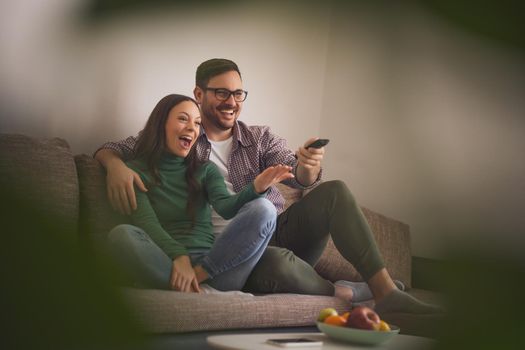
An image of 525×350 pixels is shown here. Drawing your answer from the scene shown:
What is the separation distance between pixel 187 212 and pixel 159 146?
0.12 meters

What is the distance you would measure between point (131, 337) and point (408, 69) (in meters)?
0.04

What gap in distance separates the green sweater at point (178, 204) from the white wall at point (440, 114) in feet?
3.82

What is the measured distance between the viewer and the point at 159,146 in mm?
1345

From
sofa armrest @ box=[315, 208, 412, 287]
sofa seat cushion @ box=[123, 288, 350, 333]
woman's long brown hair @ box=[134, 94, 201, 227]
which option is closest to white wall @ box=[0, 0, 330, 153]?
sofa seat cushion @ box=[123, 288, 350, 333]

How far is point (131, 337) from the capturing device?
0.07 meters

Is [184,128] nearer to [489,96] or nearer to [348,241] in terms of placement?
[348,241]

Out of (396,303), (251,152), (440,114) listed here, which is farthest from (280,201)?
(440,114)

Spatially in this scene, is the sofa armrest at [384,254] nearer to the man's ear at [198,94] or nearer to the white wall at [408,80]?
the man's ear at [198,94]

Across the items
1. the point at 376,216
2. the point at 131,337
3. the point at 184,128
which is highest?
the point at 131,337

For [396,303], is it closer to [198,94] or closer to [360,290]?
[360,290]

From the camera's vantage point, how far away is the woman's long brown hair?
131cm

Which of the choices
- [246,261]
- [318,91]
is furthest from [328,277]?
[318,91]

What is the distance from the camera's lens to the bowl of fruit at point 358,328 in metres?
0.89

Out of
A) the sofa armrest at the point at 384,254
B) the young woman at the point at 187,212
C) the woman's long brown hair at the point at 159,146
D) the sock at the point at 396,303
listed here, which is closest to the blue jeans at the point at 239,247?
the young woman at the point at 187,212
